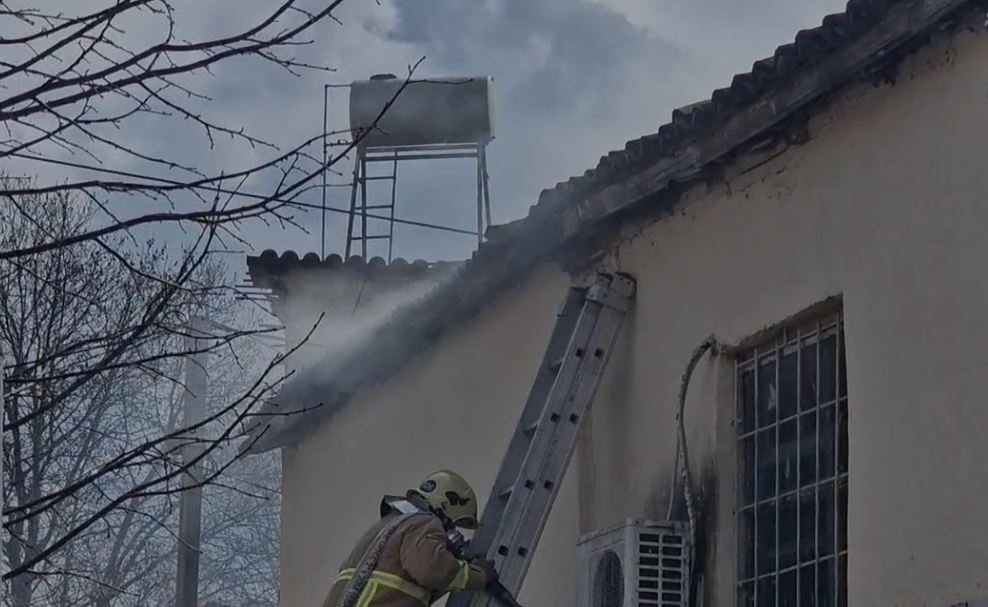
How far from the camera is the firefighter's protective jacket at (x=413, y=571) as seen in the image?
27.1 feet

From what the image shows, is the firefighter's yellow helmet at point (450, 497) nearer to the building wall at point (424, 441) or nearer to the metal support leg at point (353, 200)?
the building wall at point (424, 441)

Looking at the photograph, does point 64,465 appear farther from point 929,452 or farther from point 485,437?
point 929,452

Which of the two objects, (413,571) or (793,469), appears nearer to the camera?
(413,571)

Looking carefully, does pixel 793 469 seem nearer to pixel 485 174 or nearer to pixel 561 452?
pixel 561 452

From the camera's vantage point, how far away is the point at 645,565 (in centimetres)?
895

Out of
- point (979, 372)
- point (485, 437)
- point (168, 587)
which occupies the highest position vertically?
point (168, 587)

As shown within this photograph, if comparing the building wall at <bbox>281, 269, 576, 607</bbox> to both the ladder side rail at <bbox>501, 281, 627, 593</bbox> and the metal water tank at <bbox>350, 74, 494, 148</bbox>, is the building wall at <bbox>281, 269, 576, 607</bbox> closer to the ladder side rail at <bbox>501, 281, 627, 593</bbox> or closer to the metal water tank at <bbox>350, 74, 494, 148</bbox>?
the ladder side rail at <bbox>501, 281, 627, 593</bbox>

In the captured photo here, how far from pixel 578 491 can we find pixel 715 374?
1.57m

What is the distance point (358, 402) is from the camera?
13719mm

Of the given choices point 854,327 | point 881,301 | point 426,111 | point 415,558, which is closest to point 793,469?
point 854,327

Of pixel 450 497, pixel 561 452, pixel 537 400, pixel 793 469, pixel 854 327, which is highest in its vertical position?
pixel 537 400

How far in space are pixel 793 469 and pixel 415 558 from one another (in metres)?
1.72

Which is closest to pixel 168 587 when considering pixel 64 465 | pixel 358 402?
pixel 64 465

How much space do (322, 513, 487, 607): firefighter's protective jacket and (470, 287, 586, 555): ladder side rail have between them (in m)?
1.33
